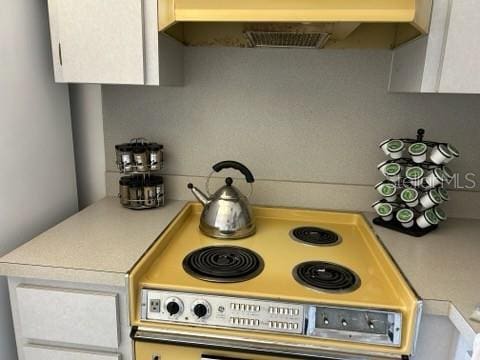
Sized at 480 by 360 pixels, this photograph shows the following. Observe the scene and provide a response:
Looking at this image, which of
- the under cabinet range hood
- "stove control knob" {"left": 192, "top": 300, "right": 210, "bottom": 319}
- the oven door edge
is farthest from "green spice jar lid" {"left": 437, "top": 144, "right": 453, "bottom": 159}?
"stove control knob" {"left": 192, "top": 300, "right": 210, "bottom": 319}

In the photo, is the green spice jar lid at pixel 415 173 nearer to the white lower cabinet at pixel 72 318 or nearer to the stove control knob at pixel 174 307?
the stove control knob at pixel 174 307

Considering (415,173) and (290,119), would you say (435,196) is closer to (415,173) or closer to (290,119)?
(415,173)

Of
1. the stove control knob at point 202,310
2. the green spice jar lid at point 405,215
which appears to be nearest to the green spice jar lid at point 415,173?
the green spice jar lid at point 405,215

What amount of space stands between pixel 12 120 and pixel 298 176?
107 centimetres

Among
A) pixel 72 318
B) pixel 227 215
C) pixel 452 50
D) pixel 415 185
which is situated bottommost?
pixel 72 318

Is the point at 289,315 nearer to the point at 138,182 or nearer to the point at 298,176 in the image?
the point at 298,176

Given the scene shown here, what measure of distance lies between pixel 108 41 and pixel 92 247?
66cm

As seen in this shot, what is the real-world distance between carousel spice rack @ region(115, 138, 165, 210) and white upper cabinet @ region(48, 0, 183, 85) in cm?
31

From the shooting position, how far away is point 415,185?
1.27m

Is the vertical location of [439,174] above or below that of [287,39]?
below

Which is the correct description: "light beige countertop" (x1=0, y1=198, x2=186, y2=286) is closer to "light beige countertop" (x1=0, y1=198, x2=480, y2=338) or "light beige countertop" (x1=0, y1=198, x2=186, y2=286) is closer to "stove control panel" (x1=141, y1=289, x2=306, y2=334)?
"light beige countertop" (x1=0, y1=198, x2=480, y2=338)

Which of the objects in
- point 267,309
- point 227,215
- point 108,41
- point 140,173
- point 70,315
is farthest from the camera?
point 140,173

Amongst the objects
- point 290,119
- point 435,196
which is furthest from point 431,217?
point 290,119

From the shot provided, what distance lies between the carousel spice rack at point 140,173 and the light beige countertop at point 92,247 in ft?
0.13
